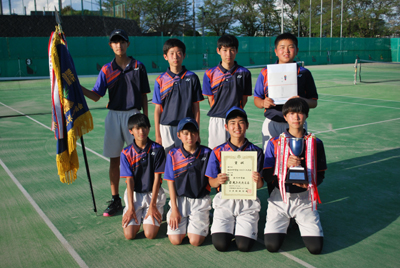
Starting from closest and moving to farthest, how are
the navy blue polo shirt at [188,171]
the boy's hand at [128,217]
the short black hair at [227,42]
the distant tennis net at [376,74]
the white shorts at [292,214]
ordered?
the white shorts at [292,214] < the boy's hand at [128,217] < the navy blue polo shirt at [188,171] < the short black hair at [227,42] < the distant tennis net at [376,74]

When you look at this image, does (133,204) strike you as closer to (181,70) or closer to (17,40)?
(181,70)

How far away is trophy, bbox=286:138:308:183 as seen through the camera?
11.7 ft

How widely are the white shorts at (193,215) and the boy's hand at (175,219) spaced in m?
0.04

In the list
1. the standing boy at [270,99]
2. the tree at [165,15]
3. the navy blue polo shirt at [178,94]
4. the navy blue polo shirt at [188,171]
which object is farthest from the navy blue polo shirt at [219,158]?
the tree at [165,15]

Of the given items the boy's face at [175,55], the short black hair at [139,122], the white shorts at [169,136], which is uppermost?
the boy's face at [175,55]

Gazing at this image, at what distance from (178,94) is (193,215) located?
5.02ft

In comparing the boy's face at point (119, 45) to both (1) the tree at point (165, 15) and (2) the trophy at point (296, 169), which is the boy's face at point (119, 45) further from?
(1) the tree at point (165, 15)

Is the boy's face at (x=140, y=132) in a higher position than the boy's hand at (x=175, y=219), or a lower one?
higher

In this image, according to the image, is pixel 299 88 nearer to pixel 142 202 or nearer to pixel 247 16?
pixel 142 202

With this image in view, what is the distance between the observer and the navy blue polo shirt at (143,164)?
4.14m

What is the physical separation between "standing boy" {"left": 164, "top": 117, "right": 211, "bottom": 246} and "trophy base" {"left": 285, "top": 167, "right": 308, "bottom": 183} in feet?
3.03

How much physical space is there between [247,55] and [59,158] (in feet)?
106

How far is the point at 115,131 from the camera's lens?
4641 mm

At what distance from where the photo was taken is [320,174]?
12.7ft
